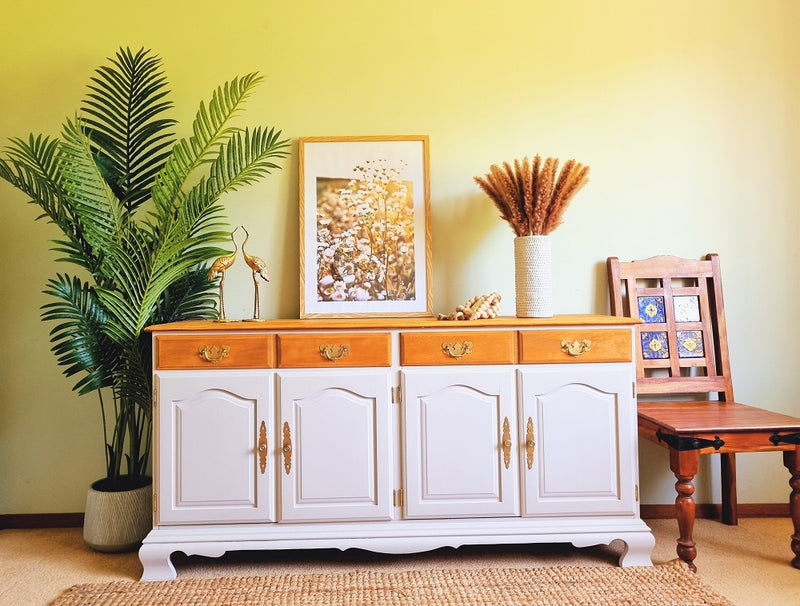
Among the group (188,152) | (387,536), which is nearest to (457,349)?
(387,536)

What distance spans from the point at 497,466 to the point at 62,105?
99.9 inches

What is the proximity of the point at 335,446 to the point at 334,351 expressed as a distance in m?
0.35

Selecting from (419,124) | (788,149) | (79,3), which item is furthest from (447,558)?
(79,3)

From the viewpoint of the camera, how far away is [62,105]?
8.11 feet

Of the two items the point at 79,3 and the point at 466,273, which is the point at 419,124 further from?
the point at 79,3

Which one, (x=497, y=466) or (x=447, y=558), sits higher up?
(x=497, y=466)

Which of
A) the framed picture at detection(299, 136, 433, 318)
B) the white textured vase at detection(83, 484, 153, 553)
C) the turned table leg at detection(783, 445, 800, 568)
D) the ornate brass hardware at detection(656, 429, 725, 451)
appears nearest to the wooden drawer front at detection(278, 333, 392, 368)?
the framed picture at detection(299, 136, 433, 318)

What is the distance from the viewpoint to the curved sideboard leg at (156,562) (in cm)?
188

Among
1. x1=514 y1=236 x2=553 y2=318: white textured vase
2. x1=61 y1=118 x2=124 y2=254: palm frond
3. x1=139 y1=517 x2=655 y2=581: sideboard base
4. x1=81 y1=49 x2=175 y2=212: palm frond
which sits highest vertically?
x1=81 y1=49 x2=175 y2=212: palm frond

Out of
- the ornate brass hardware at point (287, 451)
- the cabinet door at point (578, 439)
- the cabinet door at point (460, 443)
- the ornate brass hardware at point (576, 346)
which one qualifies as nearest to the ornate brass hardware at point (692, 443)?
the cabinet door at point (578, 439)

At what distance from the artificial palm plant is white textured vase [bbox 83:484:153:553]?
0.11 meters

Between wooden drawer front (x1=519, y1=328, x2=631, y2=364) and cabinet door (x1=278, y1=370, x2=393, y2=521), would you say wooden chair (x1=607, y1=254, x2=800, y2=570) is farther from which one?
cabinet door (x1=278, y1=370, x2=393, y2=521)

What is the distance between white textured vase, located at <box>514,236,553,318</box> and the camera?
2.16 metres

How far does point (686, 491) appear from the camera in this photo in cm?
184
